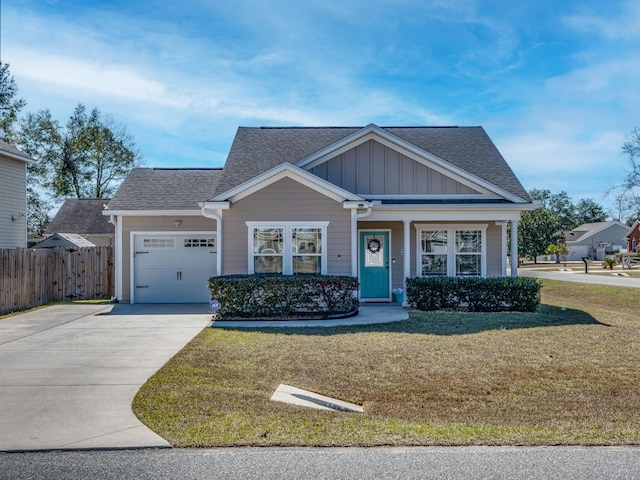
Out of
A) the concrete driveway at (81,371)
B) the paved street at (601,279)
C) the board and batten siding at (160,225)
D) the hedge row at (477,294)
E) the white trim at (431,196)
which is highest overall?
the white trim at (431,196)

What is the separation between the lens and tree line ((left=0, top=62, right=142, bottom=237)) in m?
37.7

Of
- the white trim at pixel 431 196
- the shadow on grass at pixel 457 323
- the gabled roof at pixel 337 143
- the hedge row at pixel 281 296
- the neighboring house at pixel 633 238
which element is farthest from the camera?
the neighboring house at pixel 633 238

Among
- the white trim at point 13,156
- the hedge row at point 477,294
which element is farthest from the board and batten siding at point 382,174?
the white trim at point 13,156

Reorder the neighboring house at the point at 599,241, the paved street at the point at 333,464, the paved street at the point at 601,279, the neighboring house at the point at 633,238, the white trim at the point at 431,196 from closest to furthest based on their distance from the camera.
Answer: the paved street at the point at 333,464
the white trim at the point at 431,196
the paved street at the point at 601,279
the neighboring house at the point at 633,238
the neighboring house at the point at 599,241

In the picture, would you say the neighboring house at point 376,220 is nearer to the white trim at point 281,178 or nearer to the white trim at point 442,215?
the white trim at point 442,215

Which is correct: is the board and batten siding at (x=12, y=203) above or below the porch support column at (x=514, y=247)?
above

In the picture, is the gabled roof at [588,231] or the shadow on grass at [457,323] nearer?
the shadow on grass at [457,323]

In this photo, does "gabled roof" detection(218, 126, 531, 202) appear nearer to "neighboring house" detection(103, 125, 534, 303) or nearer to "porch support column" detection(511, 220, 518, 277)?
→ "neighboring house" detection(103, 125, 534, 303)

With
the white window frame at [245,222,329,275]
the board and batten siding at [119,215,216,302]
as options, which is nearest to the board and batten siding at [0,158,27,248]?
the board and batten siding at [119,215,216,302]

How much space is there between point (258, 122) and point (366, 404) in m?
15.3

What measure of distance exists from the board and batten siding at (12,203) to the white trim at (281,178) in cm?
1100

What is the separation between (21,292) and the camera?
13727mm

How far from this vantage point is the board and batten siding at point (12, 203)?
60.5 feet

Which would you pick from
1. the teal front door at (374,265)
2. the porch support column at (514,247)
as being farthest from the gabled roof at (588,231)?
the teal front door at (374,265)
